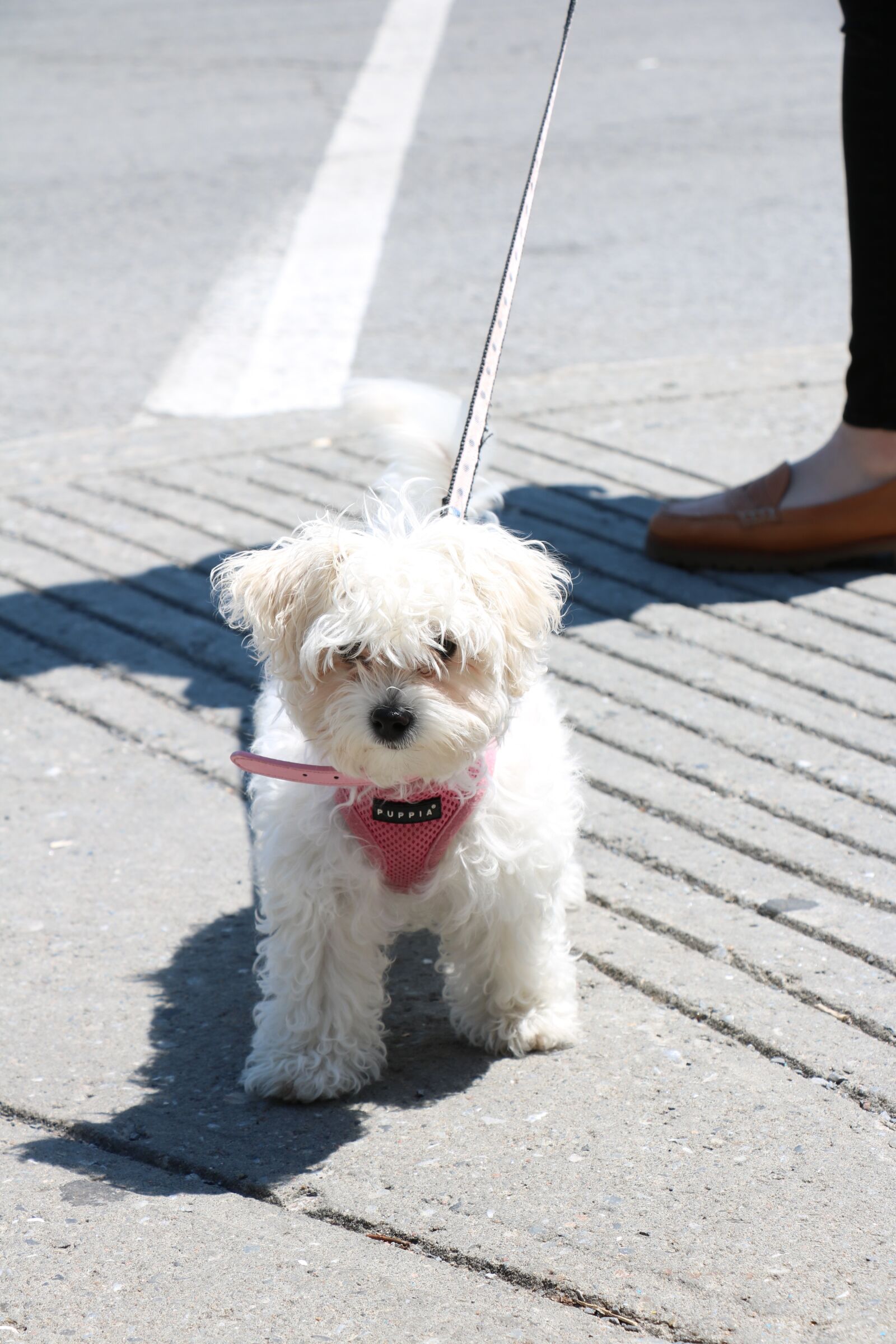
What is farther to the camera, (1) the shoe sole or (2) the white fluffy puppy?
(1) the shoe sole

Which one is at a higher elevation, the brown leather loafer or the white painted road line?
the white painted road line

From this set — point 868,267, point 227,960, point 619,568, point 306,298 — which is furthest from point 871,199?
point 306,298

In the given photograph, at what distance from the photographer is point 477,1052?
9.38 feet

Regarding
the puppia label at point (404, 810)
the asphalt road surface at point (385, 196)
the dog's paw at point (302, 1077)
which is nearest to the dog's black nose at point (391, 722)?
the puppia label at point (404, 810)

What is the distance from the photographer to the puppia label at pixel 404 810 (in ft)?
8.60

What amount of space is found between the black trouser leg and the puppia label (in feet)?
8.14

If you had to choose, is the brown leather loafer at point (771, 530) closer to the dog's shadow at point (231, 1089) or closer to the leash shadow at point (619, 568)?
the leash shadow at point (619, 568)

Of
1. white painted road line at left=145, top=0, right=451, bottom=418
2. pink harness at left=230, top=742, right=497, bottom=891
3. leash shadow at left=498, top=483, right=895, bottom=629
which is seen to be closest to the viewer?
pink harness at left=230, top=742, right=497, bottom=891

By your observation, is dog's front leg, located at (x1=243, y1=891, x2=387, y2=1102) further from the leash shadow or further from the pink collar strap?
the leash shadow

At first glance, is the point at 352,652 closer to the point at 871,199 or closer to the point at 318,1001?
the point at 318,1001

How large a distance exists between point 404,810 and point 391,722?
1.04ft

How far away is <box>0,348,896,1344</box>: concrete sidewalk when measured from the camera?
2180mm

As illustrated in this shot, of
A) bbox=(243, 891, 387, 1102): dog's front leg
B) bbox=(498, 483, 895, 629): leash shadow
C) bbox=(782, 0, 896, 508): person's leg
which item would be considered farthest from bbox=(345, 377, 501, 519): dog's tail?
bbox=(782, 0, 896, 508): person's leg

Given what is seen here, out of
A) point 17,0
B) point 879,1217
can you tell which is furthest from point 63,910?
point 17,0
